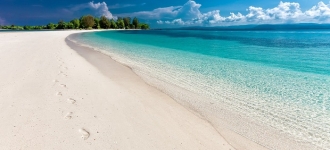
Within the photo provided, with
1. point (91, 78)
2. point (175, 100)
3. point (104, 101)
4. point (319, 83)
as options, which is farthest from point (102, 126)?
point (319, 83)

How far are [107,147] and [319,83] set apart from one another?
34.3ft

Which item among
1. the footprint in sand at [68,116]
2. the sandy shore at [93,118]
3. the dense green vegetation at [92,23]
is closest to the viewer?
the sandy shore at [93,118]

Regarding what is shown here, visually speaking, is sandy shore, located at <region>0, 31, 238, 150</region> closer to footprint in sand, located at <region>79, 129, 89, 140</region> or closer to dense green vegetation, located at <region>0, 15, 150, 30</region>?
footprint in sand, located at <region>79, 129, 89, 140</region>

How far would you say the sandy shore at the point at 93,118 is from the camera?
422 centimetres

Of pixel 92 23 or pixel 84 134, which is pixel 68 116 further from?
pixel 92 23

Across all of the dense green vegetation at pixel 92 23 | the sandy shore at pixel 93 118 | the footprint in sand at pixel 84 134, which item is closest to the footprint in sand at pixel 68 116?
the sandy shore at pixel 93 118

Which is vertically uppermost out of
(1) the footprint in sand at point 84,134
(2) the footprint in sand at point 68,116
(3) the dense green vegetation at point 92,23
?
(3) the dense green vegetation at point 92,23

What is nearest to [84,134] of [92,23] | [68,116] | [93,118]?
[93,118]

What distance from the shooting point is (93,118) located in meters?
5.20

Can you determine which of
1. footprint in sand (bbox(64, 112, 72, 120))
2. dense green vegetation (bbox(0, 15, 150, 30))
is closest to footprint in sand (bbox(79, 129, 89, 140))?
footprint in sand (bbox(64, 112, 72, 120))

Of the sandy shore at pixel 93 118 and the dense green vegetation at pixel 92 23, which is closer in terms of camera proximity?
the sandy shore at pixel 93 118

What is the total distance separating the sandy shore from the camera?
4.22m

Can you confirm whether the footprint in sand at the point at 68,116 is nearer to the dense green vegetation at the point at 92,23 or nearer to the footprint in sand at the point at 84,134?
the footprint in sand at the point at 84,134

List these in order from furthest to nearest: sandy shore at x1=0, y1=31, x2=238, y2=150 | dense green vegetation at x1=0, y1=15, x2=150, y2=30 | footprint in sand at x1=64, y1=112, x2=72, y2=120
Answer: dense green vegetation at x1=0, y1=15, x2=150, y2=30 → footprint in sand at x1=64, y1=112, x2=72, y2=120 → sandy shore at x1=0, y1=31, x2=238, y2=150
